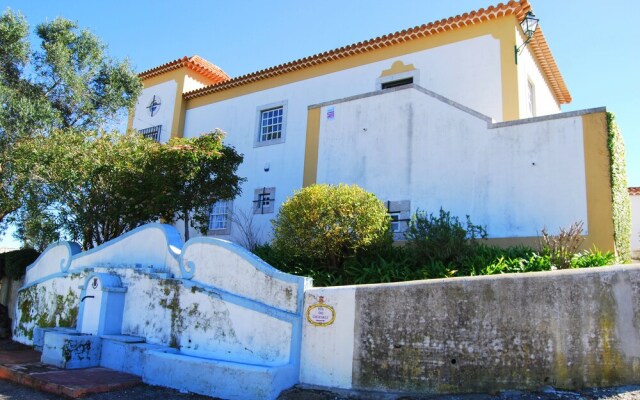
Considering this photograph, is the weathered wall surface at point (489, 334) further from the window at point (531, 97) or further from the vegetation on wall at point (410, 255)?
the window at point (531, 97)

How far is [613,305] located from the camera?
198 inches

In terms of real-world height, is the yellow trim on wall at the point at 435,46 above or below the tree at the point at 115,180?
above

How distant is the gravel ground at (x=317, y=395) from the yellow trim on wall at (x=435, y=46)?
7.00 m

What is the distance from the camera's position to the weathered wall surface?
4.98 meters

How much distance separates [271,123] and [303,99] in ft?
4.20

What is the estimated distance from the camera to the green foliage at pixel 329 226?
7.64 m

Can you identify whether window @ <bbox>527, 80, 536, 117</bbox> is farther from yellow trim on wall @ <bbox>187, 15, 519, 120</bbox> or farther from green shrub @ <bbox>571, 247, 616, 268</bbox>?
green shrub @ <bbox>571, 247, 616, 268</bbox>

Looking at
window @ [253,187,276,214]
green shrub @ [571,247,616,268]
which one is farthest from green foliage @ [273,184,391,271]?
window @ [253,187,276,214]

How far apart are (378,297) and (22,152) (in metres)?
8.29

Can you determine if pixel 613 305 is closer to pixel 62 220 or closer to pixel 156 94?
pixel 62 220

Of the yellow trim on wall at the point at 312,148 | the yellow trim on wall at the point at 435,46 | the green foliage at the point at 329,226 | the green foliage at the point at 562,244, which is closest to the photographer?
the green foliage at the point at 562,244

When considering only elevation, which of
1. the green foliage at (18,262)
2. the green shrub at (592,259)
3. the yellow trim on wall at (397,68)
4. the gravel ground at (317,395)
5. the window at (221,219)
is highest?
the yellow trim on wall at (397,68)

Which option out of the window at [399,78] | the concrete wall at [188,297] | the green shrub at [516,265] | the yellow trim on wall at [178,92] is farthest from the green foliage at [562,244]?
the yellow trim on wall at [178,92]

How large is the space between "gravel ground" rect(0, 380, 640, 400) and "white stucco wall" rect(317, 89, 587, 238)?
4.34 metres
